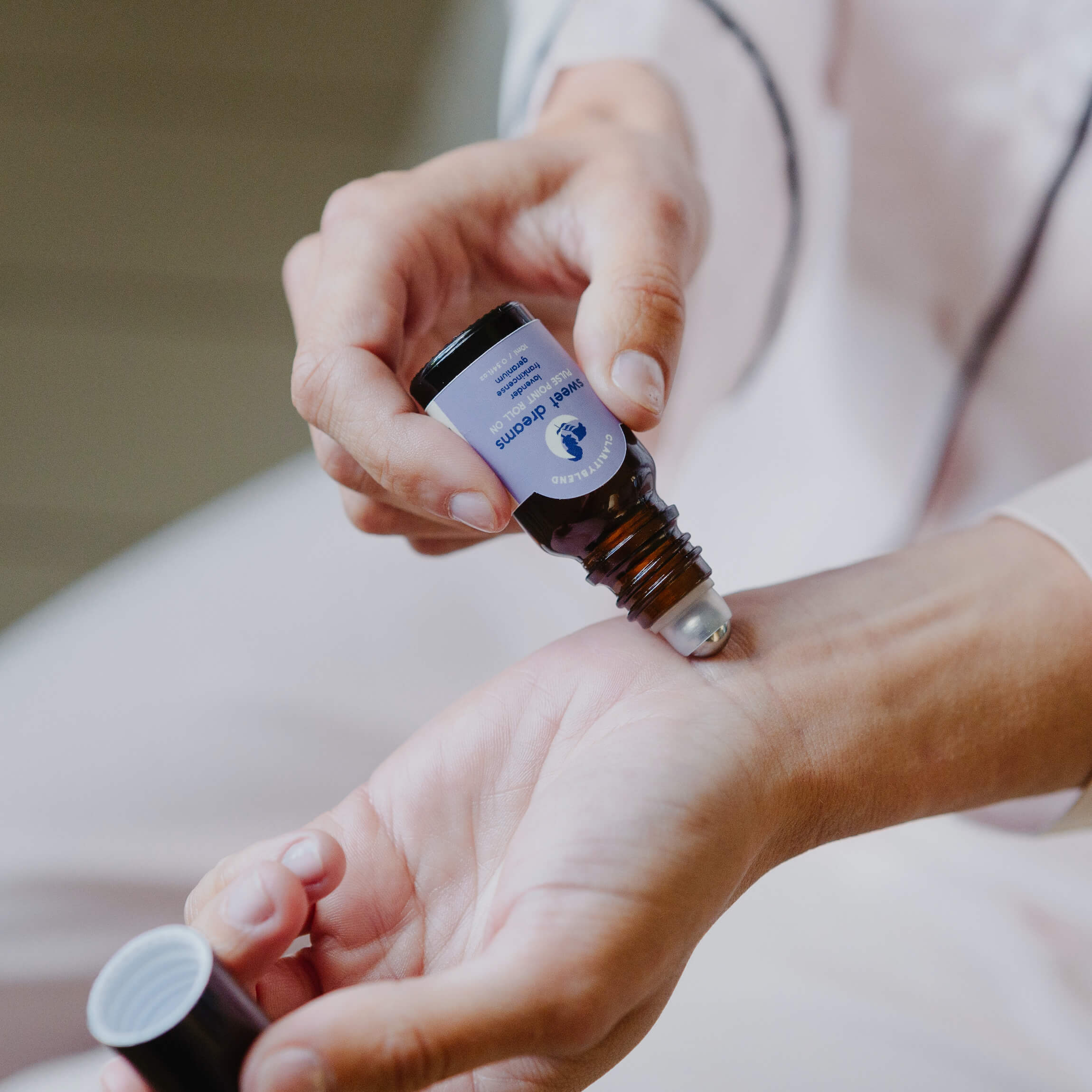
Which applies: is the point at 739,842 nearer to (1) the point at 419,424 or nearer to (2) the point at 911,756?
(2) the point at 911,756

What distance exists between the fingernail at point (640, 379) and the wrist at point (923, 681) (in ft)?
0.56

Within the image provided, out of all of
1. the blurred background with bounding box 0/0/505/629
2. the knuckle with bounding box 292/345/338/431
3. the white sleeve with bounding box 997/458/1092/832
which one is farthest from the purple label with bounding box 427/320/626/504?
the blurred background with bounding box 0/0/505/629

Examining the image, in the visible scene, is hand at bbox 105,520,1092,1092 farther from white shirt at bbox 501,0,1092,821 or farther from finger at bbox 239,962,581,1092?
white shirt at bbox 501,0,1092,821

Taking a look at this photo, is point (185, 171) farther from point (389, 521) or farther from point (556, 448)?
point (556, 448)

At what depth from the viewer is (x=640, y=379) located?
0.58m

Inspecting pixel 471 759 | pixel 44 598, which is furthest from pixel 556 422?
pixel 44 598

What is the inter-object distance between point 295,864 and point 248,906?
0.04 m

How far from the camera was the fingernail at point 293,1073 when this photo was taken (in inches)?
15.8

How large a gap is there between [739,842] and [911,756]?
0.16 m

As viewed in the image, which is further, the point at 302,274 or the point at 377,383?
the point at 302,274

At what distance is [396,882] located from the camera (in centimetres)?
59

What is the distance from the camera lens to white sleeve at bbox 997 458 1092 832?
2.18ft

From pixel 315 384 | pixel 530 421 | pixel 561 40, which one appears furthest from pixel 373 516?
pixel 561 40

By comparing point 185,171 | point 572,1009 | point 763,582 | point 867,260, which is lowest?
point 763,582
